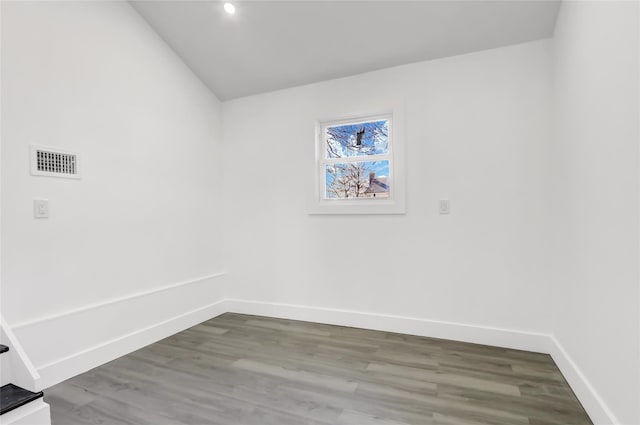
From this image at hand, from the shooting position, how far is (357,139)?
3.26m

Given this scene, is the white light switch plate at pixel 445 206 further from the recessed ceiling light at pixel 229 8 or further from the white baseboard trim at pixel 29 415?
the white baseboard trim at pixel 29 415

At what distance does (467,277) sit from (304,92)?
2.30m

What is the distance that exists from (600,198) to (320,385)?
1.83 metres

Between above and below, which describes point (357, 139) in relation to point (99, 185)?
above

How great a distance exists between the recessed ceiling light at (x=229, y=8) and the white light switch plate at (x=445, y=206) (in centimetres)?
229

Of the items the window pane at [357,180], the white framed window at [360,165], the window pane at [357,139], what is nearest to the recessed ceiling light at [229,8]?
the white framed window at [360,165]

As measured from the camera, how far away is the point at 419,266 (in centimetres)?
286

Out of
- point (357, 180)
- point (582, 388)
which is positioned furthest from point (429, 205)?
point (582, 388)

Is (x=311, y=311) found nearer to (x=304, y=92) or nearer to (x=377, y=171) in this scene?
(x=377, y=171)

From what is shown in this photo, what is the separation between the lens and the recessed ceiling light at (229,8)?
2594 mm

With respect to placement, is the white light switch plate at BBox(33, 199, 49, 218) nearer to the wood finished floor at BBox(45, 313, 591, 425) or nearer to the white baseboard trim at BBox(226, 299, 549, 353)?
the wood finished floor at BBox(45, 313, 591, 425)

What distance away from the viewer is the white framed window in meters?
2.96

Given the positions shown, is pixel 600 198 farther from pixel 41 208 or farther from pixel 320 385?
pixel 41 208

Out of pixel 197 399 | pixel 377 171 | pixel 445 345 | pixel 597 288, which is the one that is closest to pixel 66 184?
pixel 197 399
